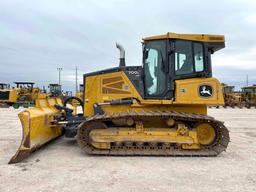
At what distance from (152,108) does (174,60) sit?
4.65 feet

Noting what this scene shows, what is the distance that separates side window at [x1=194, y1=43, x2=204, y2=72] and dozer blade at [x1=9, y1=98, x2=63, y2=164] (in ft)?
14.0

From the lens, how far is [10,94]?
30.2m

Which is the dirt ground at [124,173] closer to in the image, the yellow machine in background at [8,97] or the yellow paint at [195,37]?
the yellow paint at [195,37]

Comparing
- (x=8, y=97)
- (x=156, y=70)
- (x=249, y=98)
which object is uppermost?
(x=8, y=97)

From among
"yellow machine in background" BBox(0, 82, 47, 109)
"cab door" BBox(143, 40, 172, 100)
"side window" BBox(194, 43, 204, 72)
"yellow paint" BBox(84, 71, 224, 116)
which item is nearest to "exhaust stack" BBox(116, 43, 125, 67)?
"yellow paint" BBox(84, 71, 224, 116)

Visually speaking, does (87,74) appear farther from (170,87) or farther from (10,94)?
(10,94)

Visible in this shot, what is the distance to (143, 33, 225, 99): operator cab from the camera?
24.0 feet

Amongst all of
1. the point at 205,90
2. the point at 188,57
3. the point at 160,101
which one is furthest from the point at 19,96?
the point at 205,90

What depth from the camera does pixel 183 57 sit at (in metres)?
7.38


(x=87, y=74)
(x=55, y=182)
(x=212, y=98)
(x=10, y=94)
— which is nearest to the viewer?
(x=55, y=182)

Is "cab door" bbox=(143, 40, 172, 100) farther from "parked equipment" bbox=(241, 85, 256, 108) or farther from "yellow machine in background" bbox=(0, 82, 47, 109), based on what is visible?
"parked equipment" bbox=(241, 85, 256, 108)

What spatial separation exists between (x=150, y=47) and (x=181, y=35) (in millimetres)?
884

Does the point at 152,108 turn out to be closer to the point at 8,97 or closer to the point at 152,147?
the point at 152,147

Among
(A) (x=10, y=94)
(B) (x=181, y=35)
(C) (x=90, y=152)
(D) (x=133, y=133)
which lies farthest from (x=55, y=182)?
(A) (x=10, y=94)
